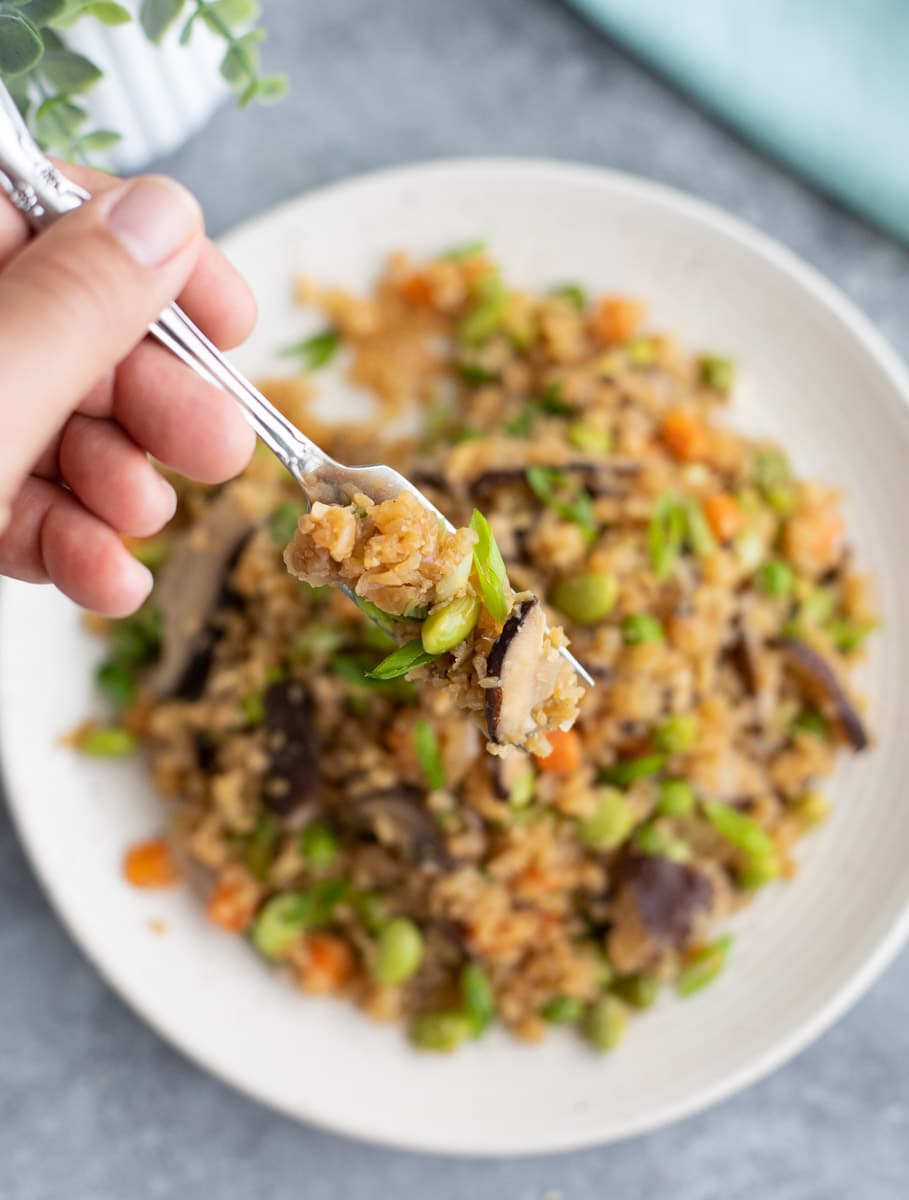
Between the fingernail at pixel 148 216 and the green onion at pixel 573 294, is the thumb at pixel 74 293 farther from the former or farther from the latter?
the green onion at pixel 573 294

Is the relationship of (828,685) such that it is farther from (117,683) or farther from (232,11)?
(232,11)

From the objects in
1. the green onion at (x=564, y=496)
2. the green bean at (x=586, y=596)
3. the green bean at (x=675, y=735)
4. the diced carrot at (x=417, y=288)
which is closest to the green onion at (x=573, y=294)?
the diced carrot at (x=417, y=288)

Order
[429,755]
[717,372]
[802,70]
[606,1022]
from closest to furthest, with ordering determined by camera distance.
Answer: [429,755]
[606,1022]
[717,372]
[802,70]

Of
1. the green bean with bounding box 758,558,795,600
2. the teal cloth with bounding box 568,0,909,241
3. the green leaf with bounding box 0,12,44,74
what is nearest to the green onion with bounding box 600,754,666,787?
the green bean with bounding box 758,558,795,600

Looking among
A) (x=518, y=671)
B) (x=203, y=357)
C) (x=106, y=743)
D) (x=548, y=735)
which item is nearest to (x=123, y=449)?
(x=203, y=357)

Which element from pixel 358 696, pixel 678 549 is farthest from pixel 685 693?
pixel 358 696
